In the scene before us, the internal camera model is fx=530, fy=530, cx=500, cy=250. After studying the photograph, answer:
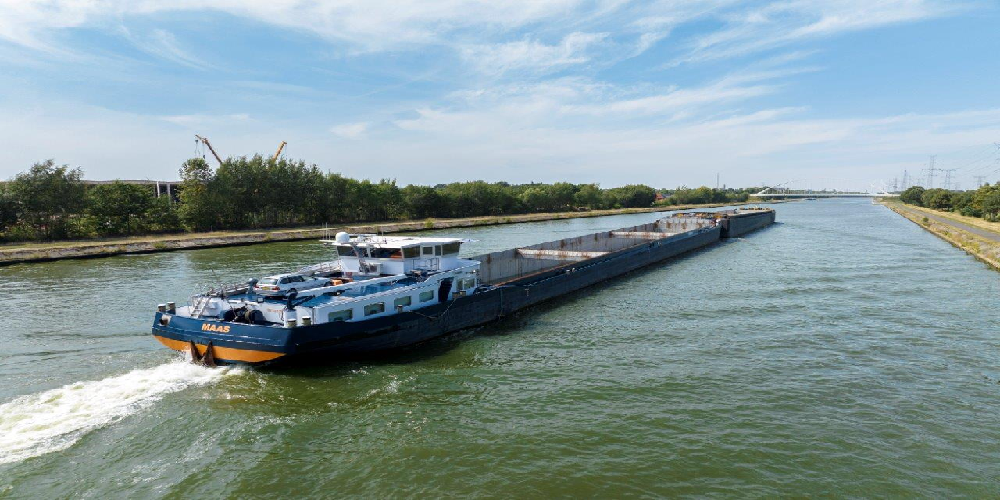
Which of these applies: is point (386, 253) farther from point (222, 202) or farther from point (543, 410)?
point (222, 202)

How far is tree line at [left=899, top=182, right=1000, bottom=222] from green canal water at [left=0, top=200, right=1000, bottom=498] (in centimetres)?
7818

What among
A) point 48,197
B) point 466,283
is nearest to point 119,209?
point 48,197

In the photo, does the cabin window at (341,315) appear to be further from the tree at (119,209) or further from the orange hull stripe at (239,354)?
the tree at (119,209)

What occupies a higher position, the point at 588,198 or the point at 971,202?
the point at 588,198

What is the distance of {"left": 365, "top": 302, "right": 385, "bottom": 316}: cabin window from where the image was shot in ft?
65.0

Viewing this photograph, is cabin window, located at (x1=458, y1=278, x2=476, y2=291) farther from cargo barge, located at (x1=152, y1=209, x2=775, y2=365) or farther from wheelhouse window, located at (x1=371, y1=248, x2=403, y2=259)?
wheelhouse window, located at (x1=371, y1=248, x2=403, y2=259)

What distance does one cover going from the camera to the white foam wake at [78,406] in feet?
42.1

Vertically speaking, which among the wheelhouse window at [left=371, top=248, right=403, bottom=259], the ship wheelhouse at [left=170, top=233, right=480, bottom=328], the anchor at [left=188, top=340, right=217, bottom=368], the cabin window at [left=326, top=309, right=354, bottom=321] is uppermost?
A: the wheelhouse window at [left=371, top=248, right=403, bottom=259]

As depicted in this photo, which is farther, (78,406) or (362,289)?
(362,289)

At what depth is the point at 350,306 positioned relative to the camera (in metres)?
19.0

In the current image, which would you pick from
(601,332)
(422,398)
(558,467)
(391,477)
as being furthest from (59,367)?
(601,332)

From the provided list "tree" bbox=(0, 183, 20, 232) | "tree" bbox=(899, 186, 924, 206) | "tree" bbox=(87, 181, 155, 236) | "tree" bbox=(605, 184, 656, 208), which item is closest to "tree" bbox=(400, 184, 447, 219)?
"tree" bbox=(87, 181, 155, 236)

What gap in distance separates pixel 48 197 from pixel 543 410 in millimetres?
69499

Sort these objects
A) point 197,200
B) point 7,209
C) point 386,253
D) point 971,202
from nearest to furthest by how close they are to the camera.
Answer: point 386,253 → point 7,209 → point 197,200 → point 971,202
